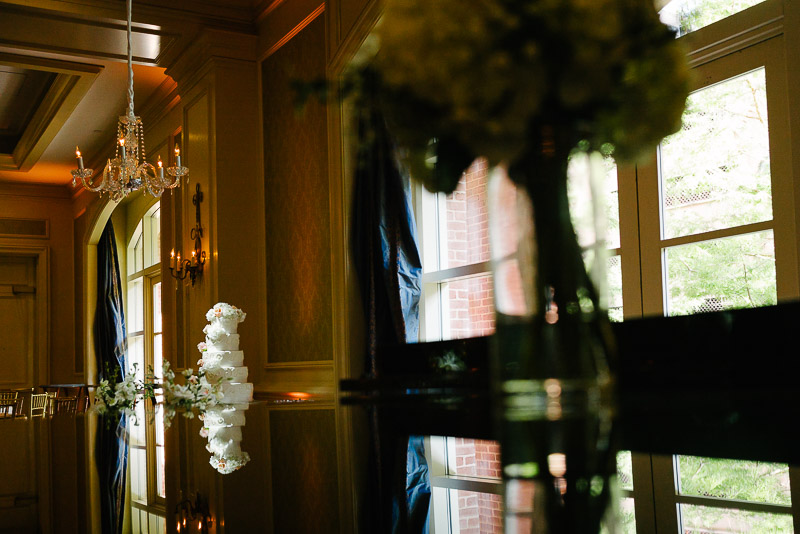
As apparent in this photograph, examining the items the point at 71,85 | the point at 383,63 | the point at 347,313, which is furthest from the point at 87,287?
the point at 383,63

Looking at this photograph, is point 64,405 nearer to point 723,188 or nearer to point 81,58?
point 81,58

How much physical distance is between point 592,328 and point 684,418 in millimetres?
125

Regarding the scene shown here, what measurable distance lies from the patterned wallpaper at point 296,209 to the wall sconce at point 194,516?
4106 mm

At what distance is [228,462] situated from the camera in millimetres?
681

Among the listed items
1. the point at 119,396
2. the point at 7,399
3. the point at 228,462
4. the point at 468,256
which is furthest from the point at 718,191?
the point at 7,399

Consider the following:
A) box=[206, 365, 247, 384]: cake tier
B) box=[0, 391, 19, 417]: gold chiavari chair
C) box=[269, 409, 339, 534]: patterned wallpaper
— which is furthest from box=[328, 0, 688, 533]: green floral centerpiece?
box=[0, 391, 19, 417]: gold chiavari chair

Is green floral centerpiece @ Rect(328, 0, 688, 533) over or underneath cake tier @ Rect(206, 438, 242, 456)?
over

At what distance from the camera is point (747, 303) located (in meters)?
2.62

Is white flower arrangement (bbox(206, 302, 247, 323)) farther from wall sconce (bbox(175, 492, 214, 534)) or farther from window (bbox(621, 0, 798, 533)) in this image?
wall sconce (bbox(175, 492, 214, 534))

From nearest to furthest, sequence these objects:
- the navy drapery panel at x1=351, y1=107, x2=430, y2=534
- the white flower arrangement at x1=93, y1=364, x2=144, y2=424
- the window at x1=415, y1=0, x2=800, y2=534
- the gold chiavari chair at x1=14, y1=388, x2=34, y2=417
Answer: the white flower arrangement at x1=93, y1=364, x2=144, y2=424
the window at x1=415, y1=0, x2=800, y2=534
the navy drapery panel at x1=351, y1=107, x2=430, y2=534
the gold chiavari chair at x1=14, y1=388, x2=34, y2=417

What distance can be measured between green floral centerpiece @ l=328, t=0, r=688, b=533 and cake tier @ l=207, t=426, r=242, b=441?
0.38m

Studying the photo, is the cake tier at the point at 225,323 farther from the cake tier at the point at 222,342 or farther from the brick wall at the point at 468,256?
the brick wall at the point at 468,256

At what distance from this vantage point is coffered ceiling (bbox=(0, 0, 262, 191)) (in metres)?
5.21

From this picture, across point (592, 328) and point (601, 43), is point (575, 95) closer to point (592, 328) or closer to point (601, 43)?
point (601, 43)
